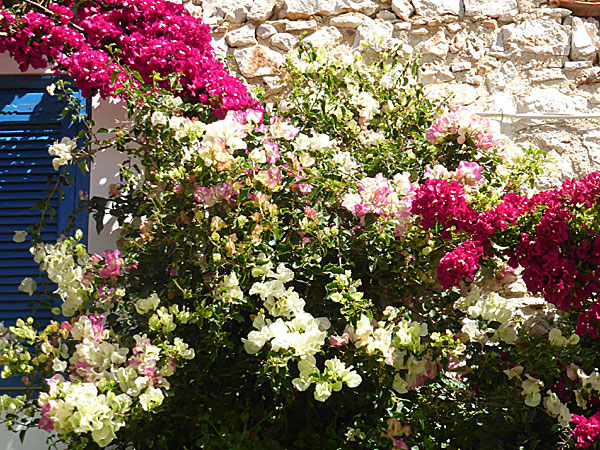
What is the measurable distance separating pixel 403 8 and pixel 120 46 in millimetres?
1460

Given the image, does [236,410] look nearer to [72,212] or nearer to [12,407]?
[12,407]

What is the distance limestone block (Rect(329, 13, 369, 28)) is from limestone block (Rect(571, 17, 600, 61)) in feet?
3.50

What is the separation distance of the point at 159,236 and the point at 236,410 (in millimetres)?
748

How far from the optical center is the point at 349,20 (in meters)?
3.23

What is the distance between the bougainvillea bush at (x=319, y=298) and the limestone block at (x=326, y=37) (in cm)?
62

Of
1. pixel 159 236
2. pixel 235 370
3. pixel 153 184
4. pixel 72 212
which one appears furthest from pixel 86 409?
pixel 72 212

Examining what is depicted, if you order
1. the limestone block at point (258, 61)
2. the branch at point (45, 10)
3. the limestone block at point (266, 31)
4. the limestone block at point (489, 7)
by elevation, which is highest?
the branch at point (45, 10)

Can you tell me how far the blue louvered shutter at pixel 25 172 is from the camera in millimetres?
2982

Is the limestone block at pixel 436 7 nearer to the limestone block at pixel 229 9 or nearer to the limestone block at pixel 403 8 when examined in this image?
the limestone block at pixel 403 8

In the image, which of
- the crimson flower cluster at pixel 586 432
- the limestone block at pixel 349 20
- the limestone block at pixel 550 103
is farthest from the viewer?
the limestone block at pixel 349 20

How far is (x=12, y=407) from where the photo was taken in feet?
7.50

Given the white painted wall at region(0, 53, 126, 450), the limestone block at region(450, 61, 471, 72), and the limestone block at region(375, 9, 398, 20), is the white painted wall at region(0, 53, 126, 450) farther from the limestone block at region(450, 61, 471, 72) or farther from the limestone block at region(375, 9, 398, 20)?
the limestone block at region(450, 61, 471, 72)

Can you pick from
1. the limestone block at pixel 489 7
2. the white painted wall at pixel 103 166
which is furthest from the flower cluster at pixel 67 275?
the limestone block at pixel 489 7

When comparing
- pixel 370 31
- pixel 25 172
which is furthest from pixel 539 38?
pixel 25 172
